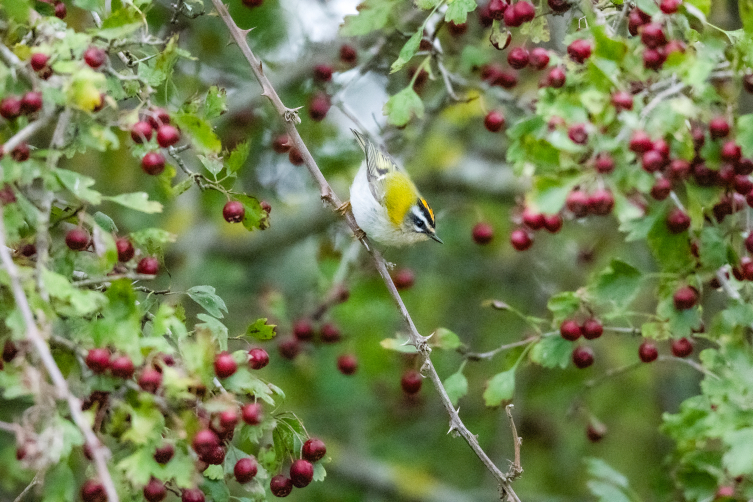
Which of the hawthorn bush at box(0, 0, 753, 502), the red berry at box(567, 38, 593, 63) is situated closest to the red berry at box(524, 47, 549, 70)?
the hawthorn bush at box(0, 0, 753, 502)

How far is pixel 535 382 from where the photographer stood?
6.67 meters

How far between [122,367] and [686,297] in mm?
2014

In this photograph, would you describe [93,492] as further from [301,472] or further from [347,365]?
[347,365]

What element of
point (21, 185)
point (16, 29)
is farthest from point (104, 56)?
point (21, 185)

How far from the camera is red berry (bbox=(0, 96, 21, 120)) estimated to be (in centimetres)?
219

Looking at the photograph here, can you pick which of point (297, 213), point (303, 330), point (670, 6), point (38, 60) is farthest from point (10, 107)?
point (297, 213)

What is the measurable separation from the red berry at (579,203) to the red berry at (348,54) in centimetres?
261

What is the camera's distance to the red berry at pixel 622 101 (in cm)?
232

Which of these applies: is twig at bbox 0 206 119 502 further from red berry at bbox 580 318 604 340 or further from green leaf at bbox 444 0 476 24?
red berry at bbox 580 318 604 340

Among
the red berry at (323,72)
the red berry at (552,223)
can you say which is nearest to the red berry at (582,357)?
the red berry at (552,223)

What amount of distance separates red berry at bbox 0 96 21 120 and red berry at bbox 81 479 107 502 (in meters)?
1.07

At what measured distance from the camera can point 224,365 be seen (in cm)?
238

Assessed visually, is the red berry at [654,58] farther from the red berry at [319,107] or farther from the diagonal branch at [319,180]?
the red berry at [319,107]

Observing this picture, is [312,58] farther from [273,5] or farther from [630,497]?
[630,497]
